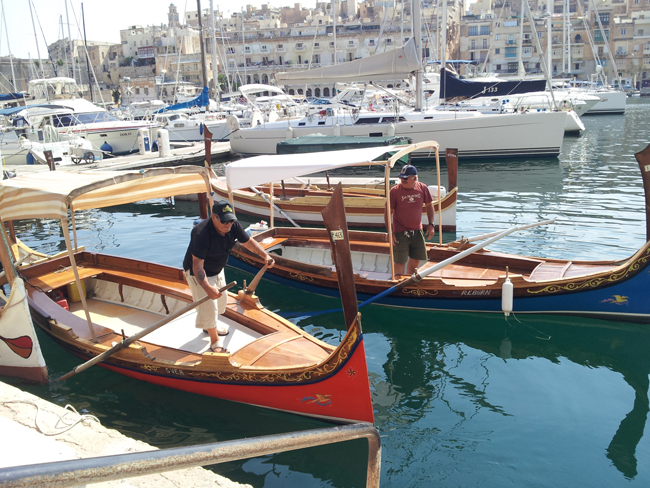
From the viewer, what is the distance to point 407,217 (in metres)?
8.60

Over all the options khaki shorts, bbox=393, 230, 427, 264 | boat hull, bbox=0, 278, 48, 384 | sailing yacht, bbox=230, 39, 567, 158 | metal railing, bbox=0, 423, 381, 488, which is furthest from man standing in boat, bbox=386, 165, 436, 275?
sailing yacht, bbox=230, 39, 567, 158

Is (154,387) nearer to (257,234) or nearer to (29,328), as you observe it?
(29,328)

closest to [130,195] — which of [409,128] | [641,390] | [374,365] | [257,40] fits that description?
[374,365]

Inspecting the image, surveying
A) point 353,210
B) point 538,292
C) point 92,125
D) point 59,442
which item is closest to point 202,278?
point 59,442

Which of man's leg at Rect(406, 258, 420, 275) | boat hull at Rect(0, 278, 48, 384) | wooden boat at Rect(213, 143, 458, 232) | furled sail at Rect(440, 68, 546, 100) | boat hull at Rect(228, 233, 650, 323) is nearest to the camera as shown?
boat hull at Rect(0, 278, 48, 384)

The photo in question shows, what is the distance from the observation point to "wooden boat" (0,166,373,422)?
568 centimetres

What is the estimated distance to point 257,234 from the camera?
36.5ft

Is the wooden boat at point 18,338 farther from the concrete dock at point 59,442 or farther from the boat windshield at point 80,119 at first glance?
the boat windshield at point 80,119

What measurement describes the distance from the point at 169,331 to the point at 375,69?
17.1 metres

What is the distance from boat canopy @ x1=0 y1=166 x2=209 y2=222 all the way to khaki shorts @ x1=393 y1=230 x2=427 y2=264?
132 inches

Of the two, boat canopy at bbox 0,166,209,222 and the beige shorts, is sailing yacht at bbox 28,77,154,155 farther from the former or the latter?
the beige shorts

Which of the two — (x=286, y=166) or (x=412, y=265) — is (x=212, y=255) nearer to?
(x=286, y=166)

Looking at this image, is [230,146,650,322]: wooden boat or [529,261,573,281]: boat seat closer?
[230,146,650,322]: wooden boat

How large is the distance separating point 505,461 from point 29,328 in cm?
601
